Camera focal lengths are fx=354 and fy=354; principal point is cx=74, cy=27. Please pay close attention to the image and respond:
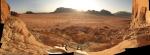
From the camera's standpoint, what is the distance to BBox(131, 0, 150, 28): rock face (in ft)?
73.5

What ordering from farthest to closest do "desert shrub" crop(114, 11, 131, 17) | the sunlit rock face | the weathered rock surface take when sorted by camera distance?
"desert shrub" crop(114, 11, 131, 17), the sunlit rock face, the weathered rock surface

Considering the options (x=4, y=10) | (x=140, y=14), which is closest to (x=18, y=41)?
(x=4, y=10)

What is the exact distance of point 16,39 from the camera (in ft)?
69.2

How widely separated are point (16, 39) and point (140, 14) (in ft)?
26.7

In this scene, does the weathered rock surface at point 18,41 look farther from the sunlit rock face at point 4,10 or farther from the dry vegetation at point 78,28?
the dry vegetation at point 78,28

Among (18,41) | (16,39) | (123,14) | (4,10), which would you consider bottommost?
(18,41)

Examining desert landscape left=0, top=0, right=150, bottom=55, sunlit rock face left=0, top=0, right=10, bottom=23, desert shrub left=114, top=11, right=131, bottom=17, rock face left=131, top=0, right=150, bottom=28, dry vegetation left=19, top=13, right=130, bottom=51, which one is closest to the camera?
sunlit rock face left=0, top=0, right=10, bottom=23

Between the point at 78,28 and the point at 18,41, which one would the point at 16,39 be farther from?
the point at 78,28

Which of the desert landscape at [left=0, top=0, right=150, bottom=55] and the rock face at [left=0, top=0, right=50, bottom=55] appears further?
the desert landscape at [left=0, top=0, right=150, bottom=55]

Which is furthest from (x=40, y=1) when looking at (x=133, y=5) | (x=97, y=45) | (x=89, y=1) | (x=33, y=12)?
(x=133, y=5)

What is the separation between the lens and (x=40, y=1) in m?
24.2

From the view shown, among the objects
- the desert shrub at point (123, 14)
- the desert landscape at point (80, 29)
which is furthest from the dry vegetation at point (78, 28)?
the desert shrub at point (123, 14)

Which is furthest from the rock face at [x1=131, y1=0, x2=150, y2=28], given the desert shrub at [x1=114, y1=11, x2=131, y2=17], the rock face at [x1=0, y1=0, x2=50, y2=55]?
the rock face at [x1=0, y1=0, x2=50, y2=55]

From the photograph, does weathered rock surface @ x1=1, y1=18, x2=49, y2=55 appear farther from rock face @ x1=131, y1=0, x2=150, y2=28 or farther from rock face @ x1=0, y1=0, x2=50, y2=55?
rock face @ x1=131, y1=0, x2=150, y2=28
